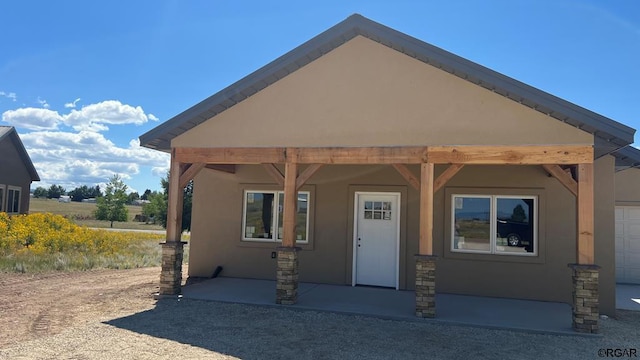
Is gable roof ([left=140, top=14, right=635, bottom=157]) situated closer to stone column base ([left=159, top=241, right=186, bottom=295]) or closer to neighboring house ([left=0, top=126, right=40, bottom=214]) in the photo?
stone column base ([left=159, top=241, right=186, bottom=295])

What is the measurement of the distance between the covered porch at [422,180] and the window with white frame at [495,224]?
175 centimetres

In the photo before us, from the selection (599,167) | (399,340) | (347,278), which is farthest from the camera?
(347,278)

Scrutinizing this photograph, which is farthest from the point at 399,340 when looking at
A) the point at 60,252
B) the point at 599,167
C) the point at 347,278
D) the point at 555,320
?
the point at 60,252

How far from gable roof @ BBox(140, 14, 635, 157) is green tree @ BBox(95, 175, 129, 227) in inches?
1172

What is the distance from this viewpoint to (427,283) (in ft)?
23.9

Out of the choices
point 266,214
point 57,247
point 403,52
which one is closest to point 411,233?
point 266,214

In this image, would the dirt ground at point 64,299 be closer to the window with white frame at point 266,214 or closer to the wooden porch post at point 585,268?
the window with white frame at point 266,214

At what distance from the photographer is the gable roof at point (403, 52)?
6891 millimetres

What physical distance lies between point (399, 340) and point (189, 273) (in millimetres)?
6640

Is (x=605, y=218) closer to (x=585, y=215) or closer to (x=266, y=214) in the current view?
(x=585, y=215)

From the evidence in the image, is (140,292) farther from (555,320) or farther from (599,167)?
(599,167)

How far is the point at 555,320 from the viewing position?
7.45 m

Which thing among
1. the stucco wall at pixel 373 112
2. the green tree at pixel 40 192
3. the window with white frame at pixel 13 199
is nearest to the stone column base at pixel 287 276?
the stucco wall at pixel 373 112

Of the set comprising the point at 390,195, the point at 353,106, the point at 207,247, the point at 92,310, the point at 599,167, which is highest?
the point at 353,106
